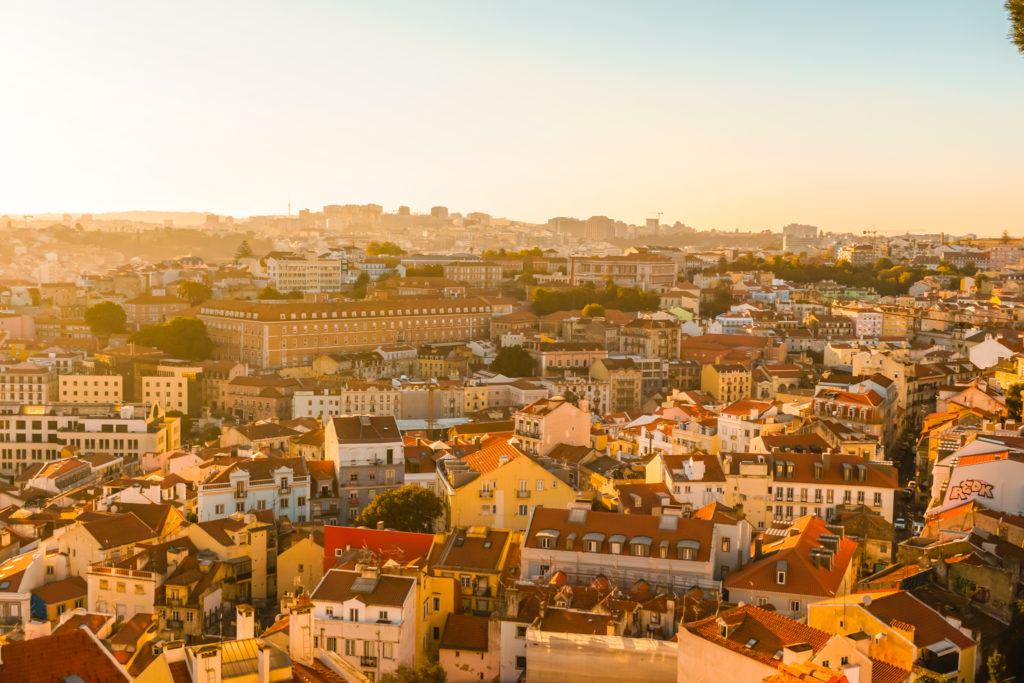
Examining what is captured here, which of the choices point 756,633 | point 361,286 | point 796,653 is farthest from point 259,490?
point 361,286

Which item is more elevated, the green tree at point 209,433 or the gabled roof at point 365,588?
the gabled roof at point 365,588

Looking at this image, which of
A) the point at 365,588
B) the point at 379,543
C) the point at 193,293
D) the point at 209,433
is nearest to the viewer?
the point at 365,588

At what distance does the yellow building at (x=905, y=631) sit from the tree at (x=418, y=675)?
3.90 metres

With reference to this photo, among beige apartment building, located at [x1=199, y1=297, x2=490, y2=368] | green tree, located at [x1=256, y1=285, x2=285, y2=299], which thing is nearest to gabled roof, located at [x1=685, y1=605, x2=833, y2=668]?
beige apartment building, located at [x1=199, y1=297, x2=490, y2=368]

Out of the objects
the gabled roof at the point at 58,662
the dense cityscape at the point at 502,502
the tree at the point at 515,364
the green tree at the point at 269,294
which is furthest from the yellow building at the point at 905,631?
the green tree at the point at 269,294

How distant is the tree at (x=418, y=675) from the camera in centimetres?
1133

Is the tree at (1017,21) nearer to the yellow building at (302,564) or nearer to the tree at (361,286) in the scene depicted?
the yellow building at (302,564)

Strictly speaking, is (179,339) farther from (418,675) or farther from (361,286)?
(418,675)

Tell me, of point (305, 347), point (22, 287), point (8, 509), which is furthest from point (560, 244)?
point (8, 509)

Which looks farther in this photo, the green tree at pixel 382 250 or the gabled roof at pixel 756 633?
the green tree at pixel 382 250

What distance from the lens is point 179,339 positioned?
4544 centimetres

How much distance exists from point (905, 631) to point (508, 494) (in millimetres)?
7221

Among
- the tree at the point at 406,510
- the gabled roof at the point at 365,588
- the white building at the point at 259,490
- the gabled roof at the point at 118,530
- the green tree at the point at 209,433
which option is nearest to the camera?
the gabled roof at the point at 365,588

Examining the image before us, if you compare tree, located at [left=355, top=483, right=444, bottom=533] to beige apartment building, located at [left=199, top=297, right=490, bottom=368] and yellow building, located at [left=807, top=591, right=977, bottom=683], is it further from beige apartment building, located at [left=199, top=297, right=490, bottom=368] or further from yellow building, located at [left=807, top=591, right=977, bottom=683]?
beige apartment building, located at [left=199, top=297, right=490, bottom=368]
